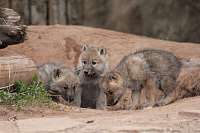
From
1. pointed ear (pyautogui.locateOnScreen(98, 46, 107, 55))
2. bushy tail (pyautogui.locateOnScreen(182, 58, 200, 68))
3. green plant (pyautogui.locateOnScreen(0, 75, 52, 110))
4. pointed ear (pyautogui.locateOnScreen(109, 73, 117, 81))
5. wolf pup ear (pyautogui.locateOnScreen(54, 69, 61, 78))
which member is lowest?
green plant (pyautogui.locateOnScreen(0, 75, 52, 110))

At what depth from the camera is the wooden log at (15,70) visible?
17.8 feet

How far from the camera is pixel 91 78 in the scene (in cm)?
707

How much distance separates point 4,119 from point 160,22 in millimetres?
9706

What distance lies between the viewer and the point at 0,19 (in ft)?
19.2

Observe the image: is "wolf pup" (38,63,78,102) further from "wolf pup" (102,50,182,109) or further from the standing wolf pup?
"wolf pup" (102,50,182,109)

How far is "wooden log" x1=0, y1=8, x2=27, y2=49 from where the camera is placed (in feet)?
19.1

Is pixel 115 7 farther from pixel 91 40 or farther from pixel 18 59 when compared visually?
pixel 18 59

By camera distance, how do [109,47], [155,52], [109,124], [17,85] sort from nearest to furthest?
[109,124], [17,85], [155,52], [109,47]

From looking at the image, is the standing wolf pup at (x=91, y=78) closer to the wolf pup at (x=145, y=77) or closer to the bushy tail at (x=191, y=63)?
the wolf pup at (x=145, y=77)

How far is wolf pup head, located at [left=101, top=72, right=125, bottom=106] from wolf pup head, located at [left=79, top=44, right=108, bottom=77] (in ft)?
2.26

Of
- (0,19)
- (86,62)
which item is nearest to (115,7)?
(86,62)

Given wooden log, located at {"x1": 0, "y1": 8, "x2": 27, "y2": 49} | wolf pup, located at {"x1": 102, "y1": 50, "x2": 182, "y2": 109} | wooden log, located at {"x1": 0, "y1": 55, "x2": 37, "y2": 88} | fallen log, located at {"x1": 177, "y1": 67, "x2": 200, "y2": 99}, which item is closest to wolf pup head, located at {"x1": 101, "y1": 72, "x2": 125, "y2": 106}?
wolf pup, located at {"x1": 102, "y1": 50, "x2": 182, "y2": 109}

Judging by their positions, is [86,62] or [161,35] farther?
[161,35]

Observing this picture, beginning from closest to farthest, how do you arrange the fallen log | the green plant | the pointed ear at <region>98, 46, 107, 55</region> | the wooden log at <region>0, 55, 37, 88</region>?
the green plant < the wooden log at <region>0, 55, 37, 88</region> < the fallen log < the pointed ear at <region>98, 46, 107, 55</region>
